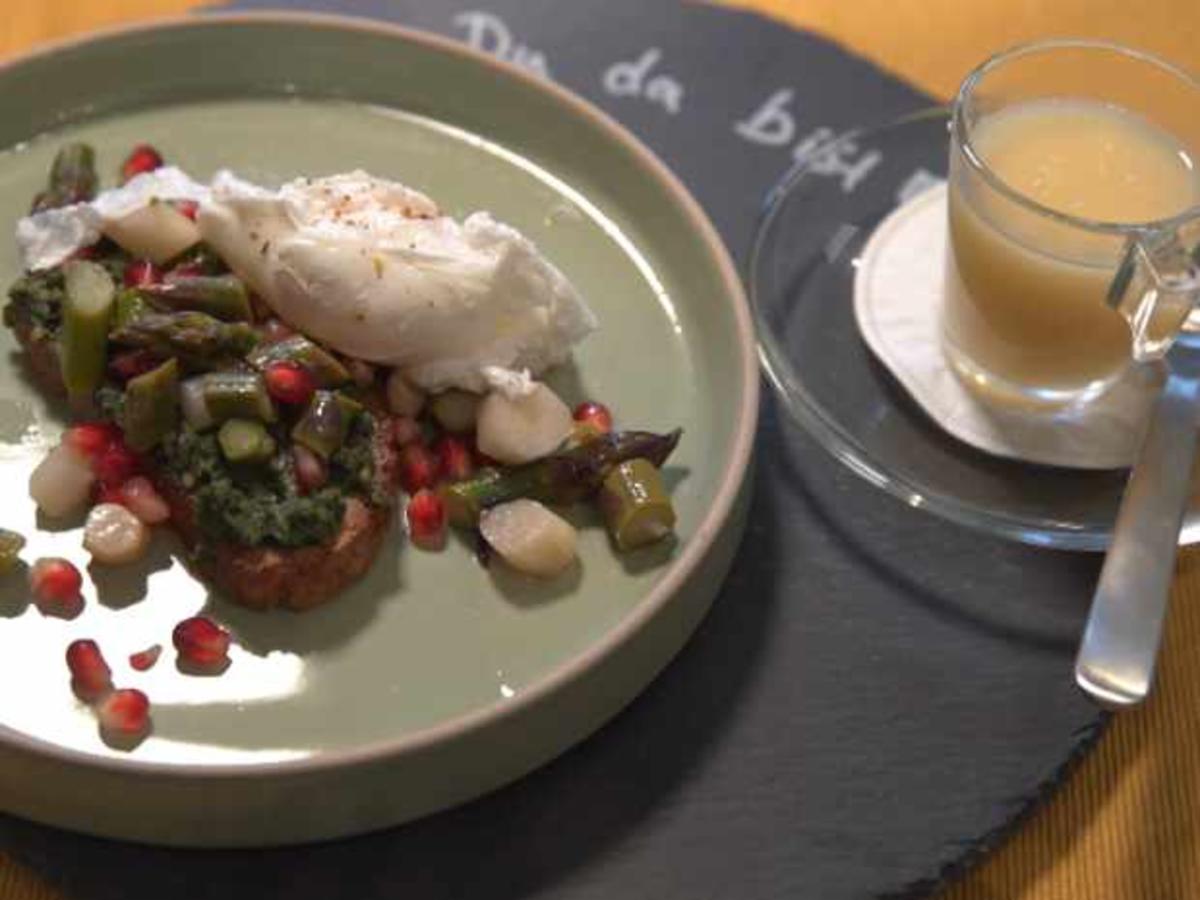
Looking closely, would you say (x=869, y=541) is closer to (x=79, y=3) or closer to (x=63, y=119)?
(x=63, y=119)

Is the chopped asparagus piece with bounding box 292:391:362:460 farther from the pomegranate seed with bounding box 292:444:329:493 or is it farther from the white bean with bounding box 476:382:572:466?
the white bean with bounding box 476:382:572:466

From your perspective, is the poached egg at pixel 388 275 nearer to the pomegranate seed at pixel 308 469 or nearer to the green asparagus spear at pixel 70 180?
the green asparagus spear at pixel 70 180

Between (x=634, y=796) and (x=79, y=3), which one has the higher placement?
(x=79, y=3)

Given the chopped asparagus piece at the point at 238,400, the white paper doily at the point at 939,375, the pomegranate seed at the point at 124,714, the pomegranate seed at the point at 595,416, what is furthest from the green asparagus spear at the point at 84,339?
the white paper doily at the point at 939,375

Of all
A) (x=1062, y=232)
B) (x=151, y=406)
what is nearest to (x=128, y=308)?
(x=151, y=406)

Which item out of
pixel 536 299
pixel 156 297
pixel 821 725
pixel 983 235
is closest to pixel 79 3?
pixel 156 297

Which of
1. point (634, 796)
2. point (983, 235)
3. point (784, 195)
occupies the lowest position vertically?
point (634, 796)
